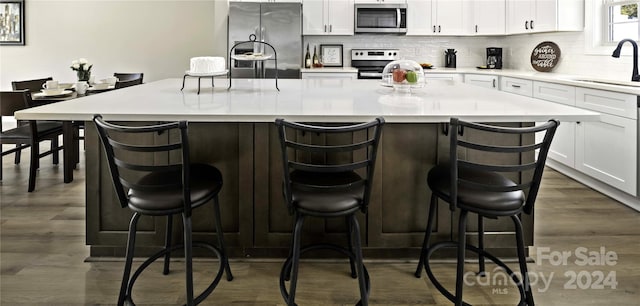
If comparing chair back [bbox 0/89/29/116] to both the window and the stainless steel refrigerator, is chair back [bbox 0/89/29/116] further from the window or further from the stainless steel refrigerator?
the window

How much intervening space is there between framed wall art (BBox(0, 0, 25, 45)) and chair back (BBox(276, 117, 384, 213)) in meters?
5.93

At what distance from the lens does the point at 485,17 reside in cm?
606

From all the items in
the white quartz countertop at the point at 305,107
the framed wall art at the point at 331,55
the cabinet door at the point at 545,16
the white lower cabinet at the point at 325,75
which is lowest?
the white quartz countertop at the point at 305,107

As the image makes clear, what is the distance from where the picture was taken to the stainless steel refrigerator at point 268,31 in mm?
5570

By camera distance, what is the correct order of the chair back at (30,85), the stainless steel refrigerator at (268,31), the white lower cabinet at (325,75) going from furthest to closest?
the white lower cabinet at (325,75), the stainless steel refrigerator at (268,31), the chair back at (30,85)

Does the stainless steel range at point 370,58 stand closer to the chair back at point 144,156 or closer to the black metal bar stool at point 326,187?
the chair back at point 144,156

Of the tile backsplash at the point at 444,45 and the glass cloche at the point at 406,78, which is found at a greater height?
the tile backsplash at the point at 444,45

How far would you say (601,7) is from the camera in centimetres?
462

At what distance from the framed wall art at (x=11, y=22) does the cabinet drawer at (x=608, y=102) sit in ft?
22.4

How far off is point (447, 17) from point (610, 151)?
3.07 metres

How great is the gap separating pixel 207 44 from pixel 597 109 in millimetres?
4739

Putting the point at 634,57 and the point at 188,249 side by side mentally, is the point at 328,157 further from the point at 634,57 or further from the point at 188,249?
the point at 634,57

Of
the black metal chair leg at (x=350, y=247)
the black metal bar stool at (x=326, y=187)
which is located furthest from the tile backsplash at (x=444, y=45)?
the black metal bar stool at (x=326, y=187)

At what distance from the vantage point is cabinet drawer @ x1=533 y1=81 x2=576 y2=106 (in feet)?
13.6
